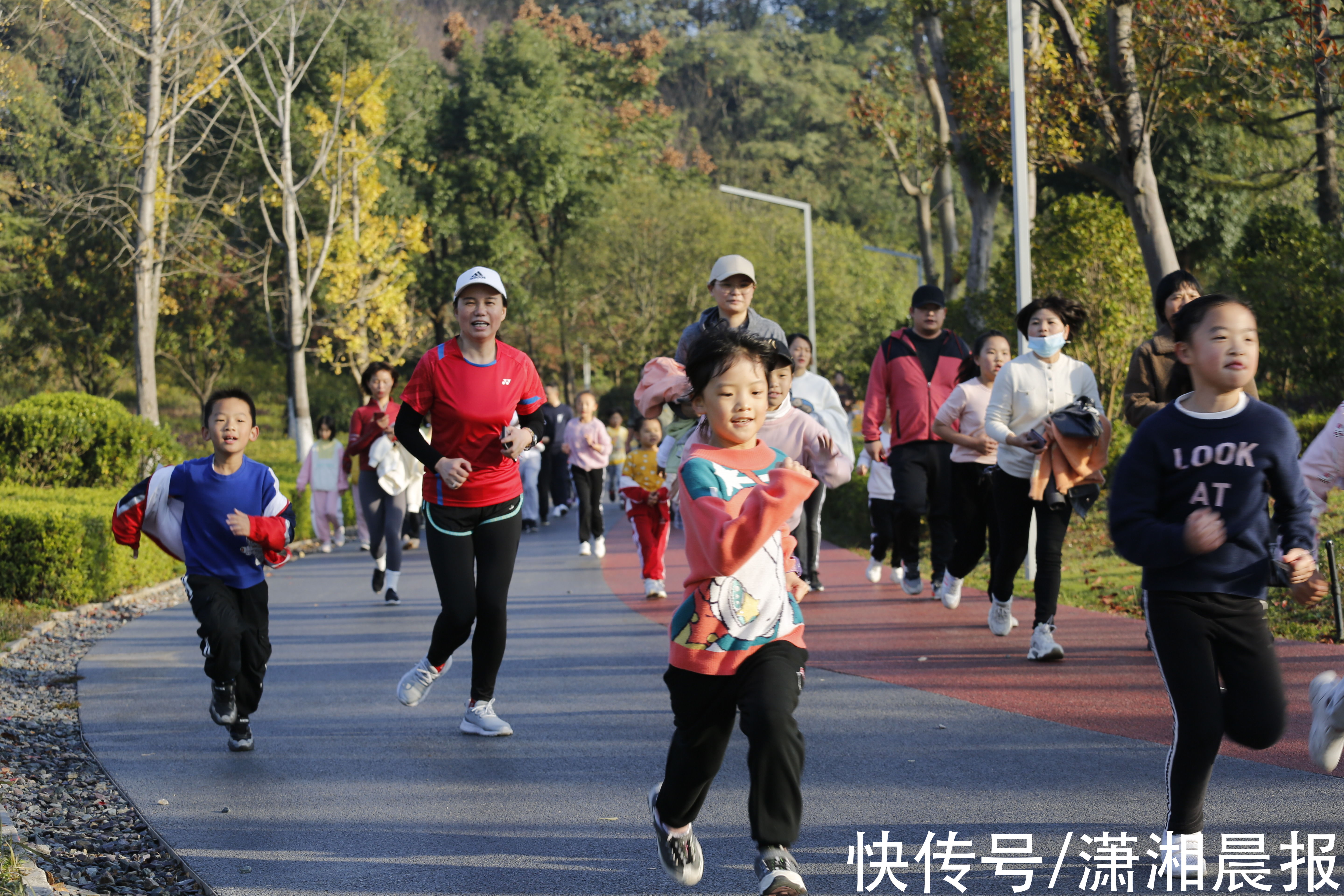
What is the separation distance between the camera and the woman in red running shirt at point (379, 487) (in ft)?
35.8

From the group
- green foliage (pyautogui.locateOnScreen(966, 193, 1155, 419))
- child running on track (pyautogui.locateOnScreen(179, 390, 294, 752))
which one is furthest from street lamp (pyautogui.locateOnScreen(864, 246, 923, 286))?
child running on track (pyautogui.locateOnScreen(179, 390, 294, 752))

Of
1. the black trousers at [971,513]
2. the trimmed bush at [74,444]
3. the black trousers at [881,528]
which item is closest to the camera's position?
the black trousers at [971,513]

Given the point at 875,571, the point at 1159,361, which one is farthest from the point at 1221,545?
the point at 875,571

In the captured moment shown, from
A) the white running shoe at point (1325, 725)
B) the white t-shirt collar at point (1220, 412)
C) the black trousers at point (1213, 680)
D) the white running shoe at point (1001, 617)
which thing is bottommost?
the white running shoe at point (1001, 617)

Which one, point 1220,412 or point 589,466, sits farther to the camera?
point 589,466

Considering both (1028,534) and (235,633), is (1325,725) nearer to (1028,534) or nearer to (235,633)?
(1028,534)

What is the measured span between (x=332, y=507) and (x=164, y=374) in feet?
86.6

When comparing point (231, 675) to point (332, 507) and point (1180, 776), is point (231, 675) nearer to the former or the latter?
point (1180, 776)

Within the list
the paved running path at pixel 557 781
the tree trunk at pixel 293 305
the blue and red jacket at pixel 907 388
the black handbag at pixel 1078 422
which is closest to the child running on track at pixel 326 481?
the paved running path at pixel 557 781

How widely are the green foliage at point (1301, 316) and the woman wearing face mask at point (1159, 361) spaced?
9.92 metres

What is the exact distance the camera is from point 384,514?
11109mm

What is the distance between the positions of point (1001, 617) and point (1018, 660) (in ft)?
1.39

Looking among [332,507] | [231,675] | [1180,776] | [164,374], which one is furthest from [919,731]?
[164,374]

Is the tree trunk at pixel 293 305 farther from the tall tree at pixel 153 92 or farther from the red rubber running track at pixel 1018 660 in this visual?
the red rubber running track at pixel 1018 660
